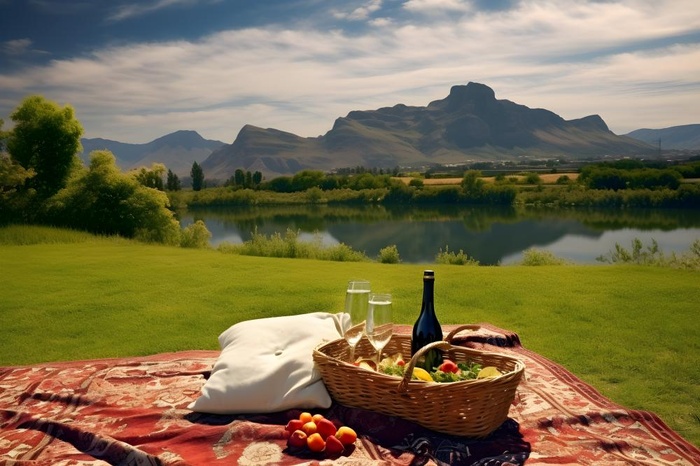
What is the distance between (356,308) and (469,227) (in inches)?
1212

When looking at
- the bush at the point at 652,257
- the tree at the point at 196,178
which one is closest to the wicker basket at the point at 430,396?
the bush at the point at 652,257

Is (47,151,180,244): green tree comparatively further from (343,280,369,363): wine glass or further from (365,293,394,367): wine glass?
(365,293,394,367): wine glass

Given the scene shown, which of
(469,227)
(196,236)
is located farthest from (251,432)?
(469,227)

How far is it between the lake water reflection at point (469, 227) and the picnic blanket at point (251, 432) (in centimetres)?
2052

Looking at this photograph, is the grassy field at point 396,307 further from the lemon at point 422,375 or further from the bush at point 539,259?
the bush at point 539,259

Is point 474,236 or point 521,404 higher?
point 521,404

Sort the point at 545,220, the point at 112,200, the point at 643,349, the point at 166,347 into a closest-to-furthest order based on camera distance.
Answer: the point at 643,349, the point at 166,347, the point at 112,200, the point at 545,220

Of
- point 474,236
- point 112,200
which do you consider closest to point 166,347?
point 112,200

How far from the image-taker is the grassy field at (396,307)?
6.04 metres

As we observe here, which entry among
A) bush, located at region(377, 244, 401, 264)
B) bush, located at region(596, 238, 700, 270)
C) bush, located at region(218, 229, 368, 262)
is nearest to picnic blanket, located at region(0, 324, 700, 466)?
bush, located at region(596, 238, 700, 270)

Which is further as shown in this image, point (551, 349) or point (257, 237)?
point (257, 237)

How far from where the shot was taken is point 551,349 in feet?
21.4

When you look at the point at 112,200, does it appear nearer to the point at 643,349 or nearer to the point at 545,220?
the point at 643,349

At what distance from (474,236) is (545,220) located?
23.2ft
